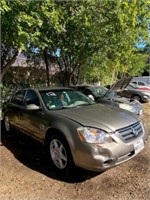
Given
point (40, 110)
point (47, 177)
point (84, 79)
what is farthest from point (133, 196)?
point (84, 79)

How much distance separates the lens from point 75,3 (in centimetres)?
787

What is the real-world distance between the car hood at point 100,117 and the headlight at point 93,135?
9cm

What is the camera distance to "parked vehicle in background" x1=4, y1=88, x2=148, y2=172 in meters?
3.42

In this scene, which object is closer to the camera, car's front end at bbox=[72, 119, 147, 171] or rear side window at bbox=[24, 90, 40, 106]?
car's front end at bbox=[72, 119, 147, 171]

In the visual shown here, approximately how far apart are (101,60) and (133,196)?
10684 mm

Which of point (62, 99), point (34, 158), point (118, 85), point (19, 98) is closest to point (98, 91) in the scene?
point (118, 85)

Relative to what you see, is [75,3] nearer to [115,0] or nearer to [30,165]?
[115,0]

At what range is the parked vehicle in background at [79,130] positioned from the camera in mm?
3422

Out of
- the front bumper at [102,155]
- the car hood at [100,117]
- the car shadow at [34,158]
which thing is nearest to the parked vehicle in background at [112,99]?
the car hood at [100,117]

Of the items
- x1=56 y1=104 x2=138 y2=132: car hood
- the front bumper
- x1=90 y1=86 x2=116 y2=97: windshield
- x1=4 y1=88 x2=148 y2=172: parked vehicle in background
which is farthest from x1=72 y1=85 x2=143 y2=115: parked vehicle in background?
the front bumper


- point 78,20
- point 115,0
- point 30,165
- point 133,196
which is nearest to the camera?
point 133,196

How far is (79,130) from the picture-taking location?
3.59m

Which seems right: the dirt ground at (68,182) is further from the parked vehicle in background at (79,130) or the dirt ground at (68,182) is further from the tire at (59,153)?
the parked vehicle in background at (79,130)

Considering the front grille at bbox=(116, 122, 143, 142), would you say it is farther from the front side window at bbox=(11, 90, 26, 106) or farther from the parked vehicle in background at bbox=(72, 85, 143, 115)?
the parked vehicle in background at bbox=(72, 85, 143, 115)
